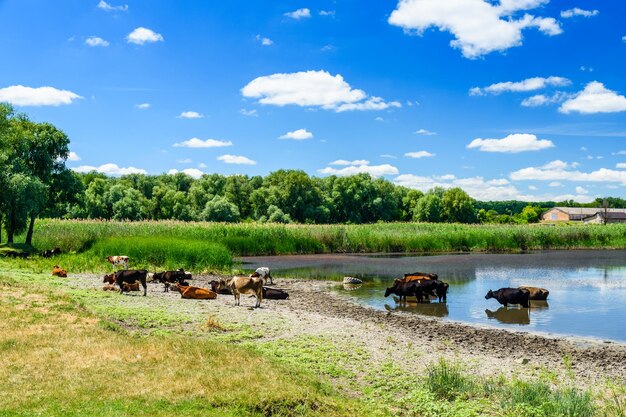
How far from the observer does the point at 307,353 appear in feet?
35.6

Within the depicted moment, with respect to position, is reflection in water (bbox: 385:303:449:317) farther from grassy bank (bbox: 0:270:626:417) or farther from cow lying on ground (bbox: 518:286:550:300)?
grassy bank (bbox: 0:270:626:417)

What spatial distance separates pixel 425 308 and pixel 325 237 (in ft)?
98.2

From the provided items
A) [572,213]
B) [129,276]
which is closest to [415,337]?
[129,276]

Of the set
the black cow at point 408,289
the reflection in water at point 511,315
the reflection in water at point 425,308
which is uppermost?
the black cow at point 408,289

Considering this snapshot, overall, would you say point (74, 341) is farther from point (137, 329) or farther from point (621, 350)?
point (621, 350)

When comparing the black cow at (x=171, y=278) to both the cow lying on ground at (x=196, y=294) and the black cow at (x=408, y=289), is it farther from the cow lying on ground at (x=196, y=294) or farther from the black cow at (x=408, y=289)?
the black cow at (x=408, y=289)

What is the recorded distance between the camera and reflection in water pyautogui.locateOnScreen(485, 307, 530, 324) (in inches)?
678

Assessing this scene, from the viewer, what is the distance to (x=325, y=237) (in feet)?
161

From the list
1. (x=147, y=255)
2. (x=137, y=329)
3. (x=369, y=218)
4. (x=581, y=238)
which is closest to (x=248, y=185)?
(x=369, y=218)

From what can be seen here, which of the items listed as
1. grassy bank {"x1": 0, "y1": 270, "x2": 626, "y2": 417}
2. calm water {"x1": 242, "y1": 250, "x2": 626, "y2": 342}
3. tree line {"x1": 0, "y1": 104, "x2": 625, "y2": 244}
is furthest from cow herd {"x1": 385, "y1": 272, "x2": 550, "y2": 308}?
tree line {"x1": 0, "y1": 104, "x2": 625, "y2": 244}

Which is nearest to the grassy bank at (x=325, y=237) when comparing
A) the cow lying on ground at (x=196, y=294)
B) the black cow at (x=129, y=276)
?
the black cow at (x=129, y=276)

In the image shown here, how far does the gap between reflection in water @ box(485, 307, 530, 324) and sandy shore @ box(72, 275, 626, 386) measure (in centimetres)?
210

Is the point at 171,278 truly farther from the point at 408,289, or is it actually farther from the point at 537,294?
the point at 537,294

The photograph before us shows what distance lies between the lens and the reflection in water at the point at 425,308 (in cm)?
Answer: 1834
